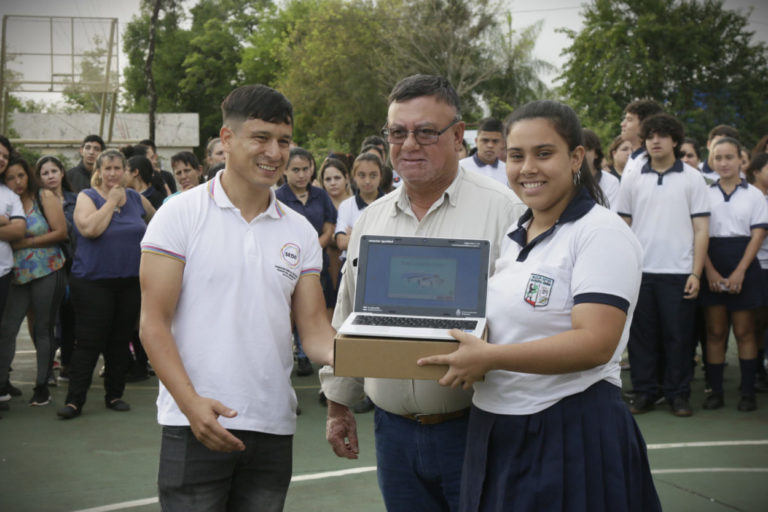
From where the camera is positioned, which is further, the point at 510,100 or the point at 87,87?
the point at 510,100

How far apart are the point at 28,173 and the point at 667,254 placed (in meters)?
5.77

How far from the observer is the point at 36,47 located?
90.5ft

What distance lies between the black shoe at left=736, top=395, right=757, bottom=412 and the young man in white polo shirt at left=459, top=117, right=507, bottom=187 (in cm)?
301

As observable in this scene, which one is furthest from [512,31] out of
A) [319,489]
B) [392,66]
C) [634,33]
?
[319,489]

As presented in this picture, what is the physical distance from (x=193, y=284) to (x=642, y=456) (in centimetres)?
158

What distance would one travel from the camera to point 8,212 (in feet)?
24.0

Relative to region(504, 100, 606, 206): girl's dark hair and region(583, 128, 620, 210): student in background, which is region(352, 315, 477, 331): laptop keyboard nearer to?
region(504, 100, 606, 206): girl's dark hair

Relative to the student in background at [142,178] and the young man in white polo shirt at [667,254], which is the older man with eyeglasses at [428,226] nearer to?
the young man in white polo shirt at [667,254]

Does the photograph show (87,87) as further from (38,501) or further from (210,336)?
(210,336)

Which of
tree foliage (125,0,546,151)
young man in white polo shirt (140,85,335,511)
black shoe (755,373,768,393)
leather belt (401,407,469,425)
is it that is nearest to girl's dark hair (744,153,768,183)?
black shoe (755,373,768,393)

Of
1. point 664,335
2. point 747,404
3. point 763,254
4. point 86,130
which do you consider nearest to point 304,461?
point 664,335

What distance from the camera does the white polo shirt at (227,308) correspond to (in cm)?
283

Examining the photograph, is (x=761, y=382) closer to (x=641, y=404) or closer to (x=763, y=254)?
(x=763, y=254)

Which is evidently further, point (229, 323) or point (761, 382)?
point (761, 382)
